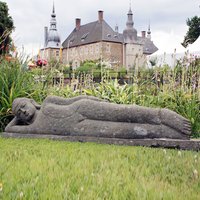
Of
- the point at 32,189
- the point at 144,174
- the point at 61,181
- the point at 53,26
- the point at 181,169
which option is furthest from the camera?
the point at 53,26

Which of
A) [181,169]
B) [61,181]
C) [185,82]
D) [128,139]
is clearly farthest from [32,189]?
[185,82]

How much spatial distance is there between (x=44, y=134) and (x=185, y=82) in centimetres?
321

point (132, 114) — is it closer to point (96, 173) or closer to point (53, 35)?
point (96, 173)

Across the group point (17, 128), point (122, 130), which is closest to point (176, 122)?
point (122, 130)

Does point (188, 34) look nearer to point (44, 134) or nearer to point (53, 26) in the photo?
point (44, 134)

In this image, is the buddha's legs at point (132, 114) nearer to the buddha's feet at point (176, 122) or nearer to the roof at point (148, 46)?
the buddha's feet at point (176, 122)

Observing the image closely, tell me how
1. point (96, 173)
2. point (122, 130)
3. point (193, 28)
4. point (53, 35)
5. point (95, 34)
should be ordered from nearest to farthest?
point (96, 173)
point (122, 130)
point (193, 28)
point (53, 35)
point (95, 34)

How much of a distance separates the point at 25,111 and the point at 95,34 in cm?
7025

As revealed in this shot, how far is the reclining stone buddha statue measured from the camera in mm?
5219

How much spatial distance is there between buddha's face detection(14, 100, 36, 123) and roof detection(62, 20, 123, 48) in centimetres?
6685

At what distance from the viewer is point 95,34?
246 feet

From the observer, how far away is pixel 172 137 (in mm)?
5180

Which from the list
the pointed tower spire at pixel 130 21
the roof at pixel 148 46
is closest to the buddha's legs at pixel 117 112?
the pointed tower spire at pixel 130 21

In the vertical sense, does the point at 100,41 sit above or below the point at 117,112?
above
